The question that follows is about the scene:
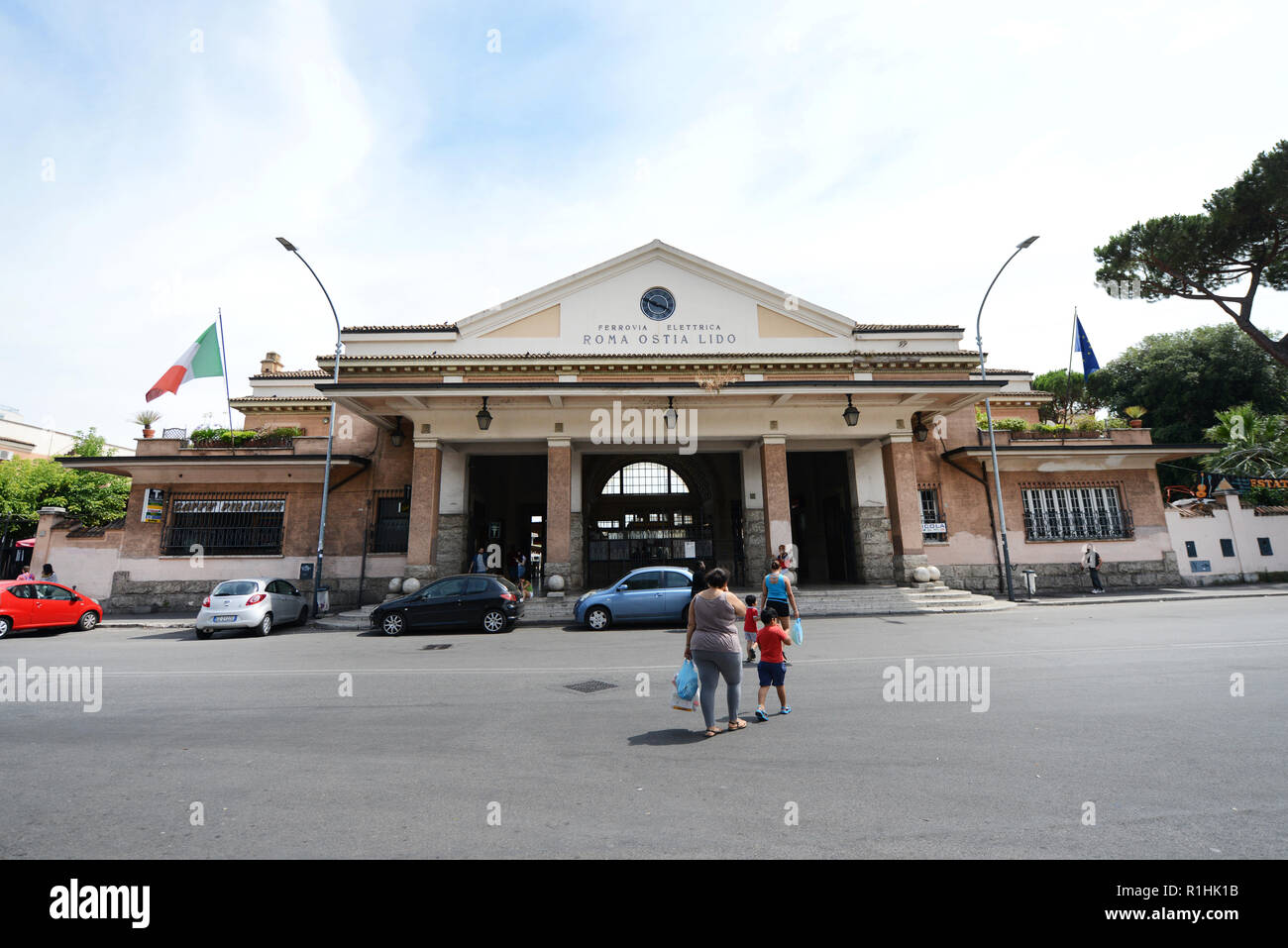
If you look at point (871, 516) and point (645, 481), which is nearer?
point (871, 516)

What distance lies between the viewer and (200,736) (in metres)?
5.56

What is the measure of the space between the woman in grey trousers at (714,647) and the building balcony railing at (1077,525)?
18.9m

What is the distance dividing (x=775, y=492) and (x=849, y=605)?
4.07 meters

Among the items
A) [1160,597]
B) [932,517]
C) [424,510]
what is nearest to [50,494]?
[424,510]

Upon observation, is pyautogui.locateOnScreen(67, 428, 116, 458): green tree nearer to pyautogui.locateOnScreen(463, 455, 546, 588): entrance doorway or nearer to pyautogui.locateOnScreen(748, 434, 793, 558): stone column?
Answer: pyautogui.locateOnScreen(463, 455, 546, 588): entrance doorway

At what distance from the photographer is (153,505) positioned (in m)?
19.0

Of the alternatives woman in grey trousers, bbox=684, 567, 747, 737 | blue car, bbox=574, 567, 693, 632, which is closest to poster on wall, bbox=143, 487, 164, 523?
blue car, bbox=574, 567, 693, 632

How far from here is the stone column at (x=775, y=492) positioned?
17.9 metres

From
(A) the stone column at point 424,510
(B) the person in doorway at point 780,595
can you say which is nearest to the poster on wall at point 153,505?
(A) the stone column at point 424,510

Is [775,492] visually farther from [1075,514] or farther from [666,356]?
[1075,514]

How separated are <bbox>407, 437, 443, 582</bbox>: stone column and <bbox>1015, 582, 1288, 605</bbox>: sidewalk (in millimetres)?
17916

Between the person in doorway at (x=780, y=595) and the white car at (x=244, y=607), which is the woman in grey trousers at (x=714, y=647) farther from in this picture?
the white car at (x=244, y=607)

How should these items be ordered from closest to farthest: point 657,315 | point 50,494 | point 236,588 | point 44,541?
point 236,588
point 44,541
point 657,315
point 50,494
